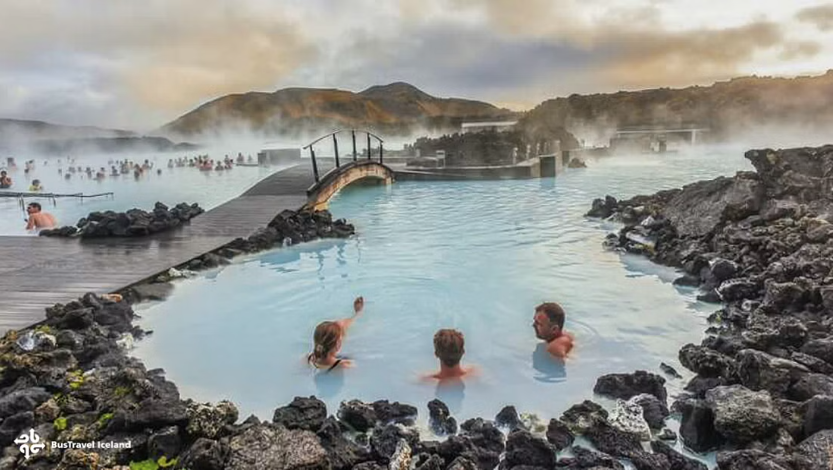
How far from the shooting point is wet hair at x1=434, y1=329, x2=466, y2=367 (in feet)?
14.1

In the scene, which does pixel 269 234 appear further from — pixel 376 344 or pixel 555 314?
pixel 555 314

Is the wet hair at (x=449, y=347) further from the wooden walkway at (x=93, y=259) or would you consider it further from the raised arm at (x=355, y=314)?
the wooden walkway at (x=93, y=259)

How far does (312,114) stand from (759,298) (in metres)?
64.7

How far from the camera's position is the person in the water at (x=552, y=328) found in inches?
185

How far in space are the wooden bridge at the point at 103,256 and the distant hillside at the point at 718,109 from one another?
138 feet

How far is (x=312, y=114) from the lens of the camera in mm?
66438

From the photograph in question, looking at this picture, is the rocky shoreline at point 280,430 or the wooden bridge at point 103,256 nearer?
the rocky shoreline at point 280,430

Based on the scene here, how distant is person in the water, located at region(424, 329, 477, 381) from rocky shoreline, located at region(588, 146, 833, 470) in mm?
1559

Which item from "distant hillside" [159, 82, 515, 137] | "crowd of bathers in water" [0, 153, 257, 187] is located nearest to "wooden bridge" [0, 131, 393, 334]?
"crowd of bathers in water" [0, 153, 257, 187]

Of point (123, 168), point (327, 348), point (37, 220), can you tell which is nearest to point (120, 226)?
point (37, 220)

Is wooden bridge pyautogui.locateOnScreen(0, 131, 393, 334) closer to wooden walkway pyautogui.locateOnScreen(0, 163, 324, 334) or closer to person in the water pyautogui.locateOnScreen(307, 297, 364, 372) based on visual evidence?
wooden walkway pyautogui.locateOnScreen(0, 163, 324, 334)

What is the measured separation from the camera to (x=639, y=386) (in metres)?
3.89

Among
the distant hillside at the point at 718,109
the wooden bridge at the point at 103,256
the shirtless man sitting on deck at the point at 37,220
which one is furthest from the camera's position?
the distant hillside at the point at 718,109

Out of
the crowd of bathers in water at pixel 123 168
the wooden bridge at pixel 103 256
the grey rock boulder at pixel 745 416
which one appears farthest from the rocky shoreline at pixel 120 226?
the crowd of bathers in water at pixel 123 168
